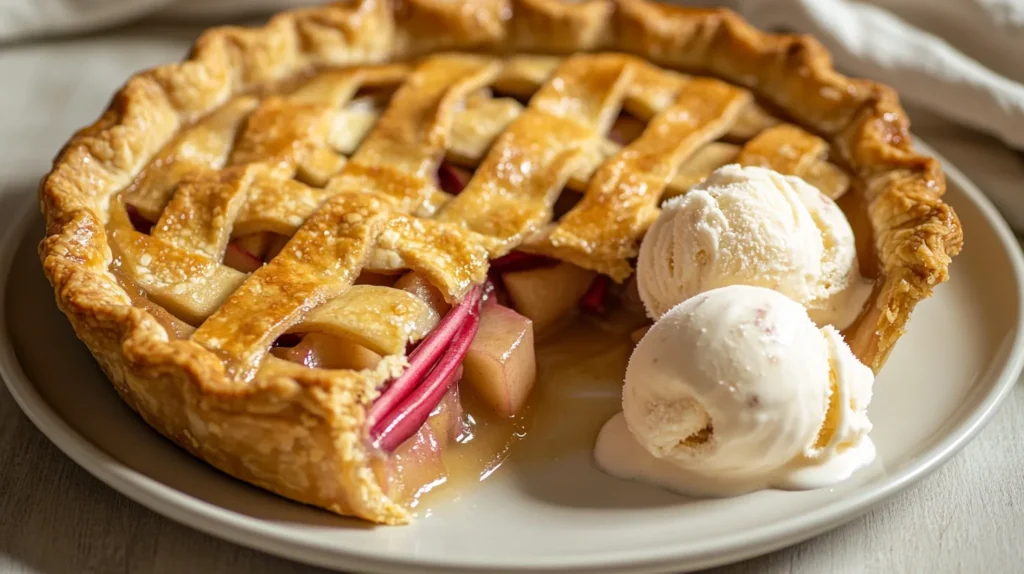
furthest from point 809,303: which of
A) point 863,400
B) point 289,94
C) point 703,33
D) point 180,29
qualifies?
point 180,29

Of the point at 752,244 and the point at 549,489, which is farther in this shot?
the point at 752,244

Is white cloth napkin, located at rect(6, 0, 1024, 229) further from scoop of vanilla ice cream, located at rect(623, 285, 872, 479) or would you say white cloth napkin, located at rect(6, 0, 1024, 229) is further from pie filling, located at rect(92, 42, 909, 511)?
scoop of vanilla ice cream, located at rect(623, 285, 872, 479)

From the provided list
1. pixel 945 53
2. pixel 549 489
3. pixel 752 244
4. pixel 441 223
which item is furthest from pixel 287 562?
pixel 945 53

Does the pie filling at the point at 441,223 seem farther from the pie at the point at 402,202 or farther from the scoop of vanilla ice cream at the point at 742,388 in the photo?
the scoop of vanilla ice cream at the point at 742,388

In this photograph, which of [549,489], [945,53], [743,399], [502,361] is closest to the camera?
[743,399]

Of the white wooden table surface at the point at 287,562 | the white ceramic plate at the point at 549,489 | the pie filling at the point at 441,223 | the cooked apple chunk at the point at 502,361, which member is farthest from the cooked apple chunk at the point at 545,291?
the white wooden table surface at the point at 287,562

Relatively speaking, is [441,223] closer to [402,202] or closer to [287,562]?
[402,202]
